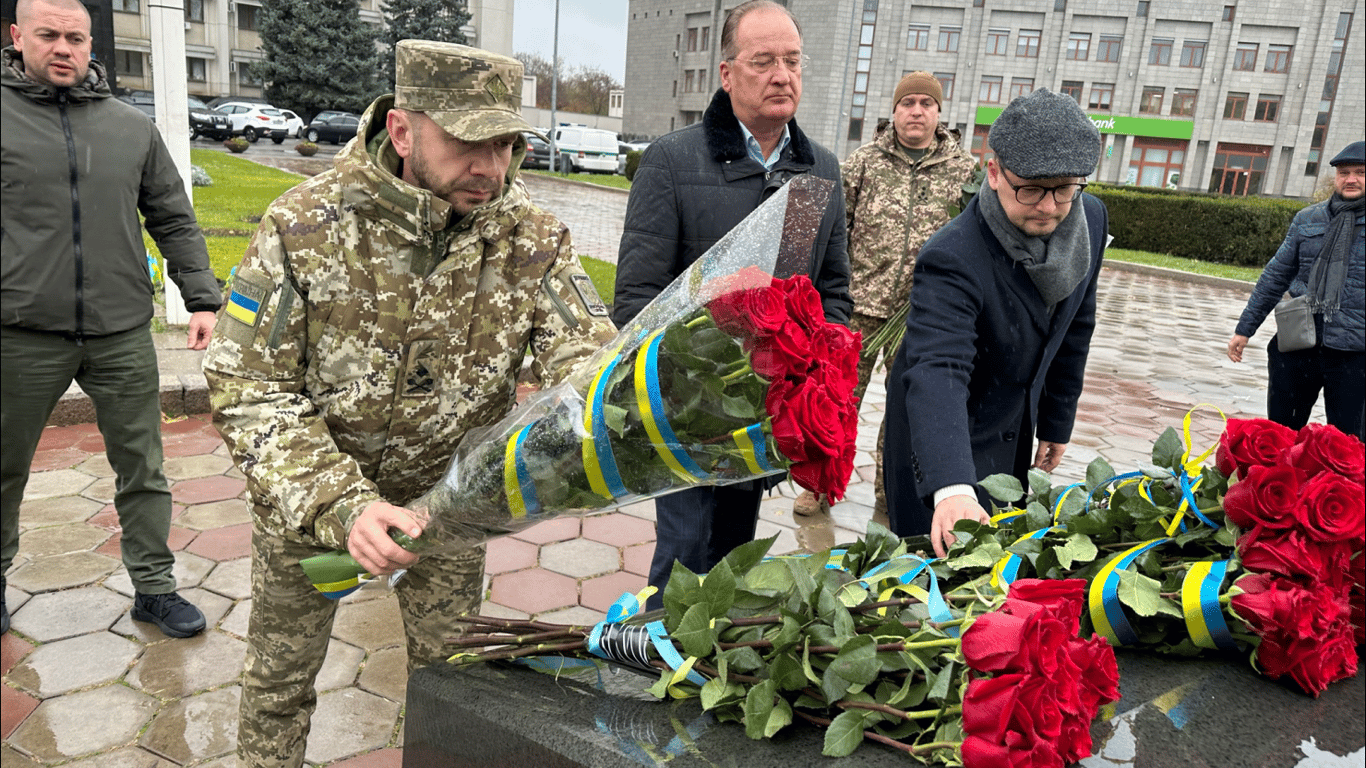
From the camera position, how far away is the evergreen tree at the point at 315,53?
37062 mm

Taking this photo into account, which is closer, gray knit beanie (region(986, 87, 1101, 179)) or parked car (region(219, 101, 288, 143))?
gray knit beanie (region(986, 87, 1101, 179))

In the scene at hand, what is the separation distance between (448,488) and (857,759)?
2.72ft

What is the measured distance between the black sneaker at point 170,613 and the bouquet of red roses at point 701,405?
88.1 inches

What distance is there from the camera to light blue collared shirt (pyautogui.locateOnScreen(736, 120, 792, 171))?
10.2ft

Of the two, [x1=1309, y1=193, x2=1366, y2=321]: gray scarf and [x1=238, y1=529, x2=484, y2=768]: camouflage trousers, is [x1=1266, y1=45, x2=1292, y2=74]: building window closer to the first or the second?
[x1=1309, y1=193, x2=1366, y2=321]: gray scarf

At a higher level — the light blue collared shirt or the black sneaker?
the light blue collared shirt

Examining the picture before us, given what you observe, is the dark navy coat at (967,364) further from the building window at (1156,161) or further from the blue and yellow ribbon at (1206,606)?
the building window at (1156,161)

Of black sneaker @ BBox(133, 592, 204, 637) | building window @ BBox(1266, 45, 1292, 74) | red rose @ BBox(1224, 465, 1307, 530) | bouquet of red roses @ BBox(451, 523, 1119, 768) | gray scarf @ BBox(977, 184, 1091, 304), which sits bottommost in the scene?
black sneaker @ BBox(133, 592, 204, 637)

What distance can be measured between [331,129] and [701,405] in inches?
1391

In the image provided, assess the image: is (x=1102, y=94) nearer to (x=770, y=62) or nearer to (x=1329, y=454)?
(x=770, y=62)

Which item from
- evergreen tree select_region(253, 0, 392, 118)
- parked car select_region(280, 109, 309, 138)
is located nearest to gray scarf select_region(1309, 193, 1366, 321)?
parked car select_region(280, 109, 309, 138)

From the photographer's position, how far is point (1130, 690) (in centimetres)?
147

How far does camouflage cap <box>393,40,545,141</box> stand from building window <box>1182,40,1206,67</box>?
5804cm

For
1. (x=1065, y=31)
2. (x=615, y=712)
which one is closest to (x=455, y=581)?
(x=615, y=712)
